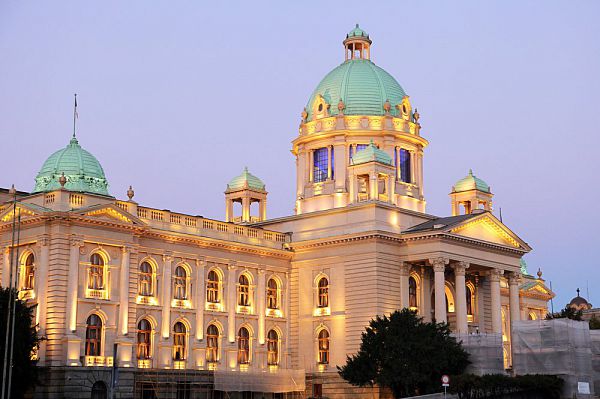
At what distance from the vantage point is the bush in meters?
61.6

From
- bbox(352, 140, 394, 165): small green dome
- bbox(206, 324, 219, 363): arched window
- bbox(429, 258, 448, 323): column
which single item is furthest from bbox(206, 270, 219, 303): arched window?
bbox(429, 258, 448, 323): column

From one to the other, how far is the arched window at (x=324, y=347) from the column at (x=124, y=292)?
16464mm

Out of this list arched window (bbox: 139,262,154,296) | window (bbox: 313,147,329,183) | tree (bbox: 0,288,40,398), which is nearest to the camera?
tree (bbox: 0,288,40,398)

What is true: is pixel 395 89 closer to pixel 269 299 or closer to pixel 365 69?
pixel 365 69

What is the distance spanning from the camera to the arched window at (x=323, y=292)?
76562 mm

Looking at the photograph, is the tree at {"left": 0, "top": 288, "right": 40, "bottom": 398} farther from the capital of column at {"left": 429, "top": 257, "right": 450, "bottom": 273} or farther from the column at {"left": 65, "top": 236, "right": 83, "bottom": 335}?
the capital of column at {"left": 429, "top": 257, "right": 450, "bottom": 273}

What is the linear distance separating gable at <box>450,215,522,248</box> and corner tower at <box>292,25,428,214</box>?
21.6 feet

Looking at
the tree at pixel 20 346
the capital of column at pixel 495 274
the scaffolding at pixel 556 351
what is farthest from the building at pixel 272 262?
the tree at pixel 20 346

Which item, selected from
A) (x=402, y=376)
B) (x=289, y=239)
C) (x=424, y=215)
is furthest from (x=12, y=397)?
(x=424, y=215)

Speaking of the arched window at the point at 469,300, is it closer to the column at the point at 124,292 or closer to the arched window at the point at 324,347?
the arched window at the point at 324,347

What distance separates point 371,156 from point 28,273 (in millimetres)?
26431

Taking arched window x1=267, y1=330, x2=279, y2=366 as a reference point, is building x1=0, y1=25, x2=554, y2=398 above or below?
above

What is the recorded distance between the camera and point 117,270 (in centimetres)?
6600

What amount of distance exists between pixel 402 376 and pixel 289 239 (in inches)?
743
